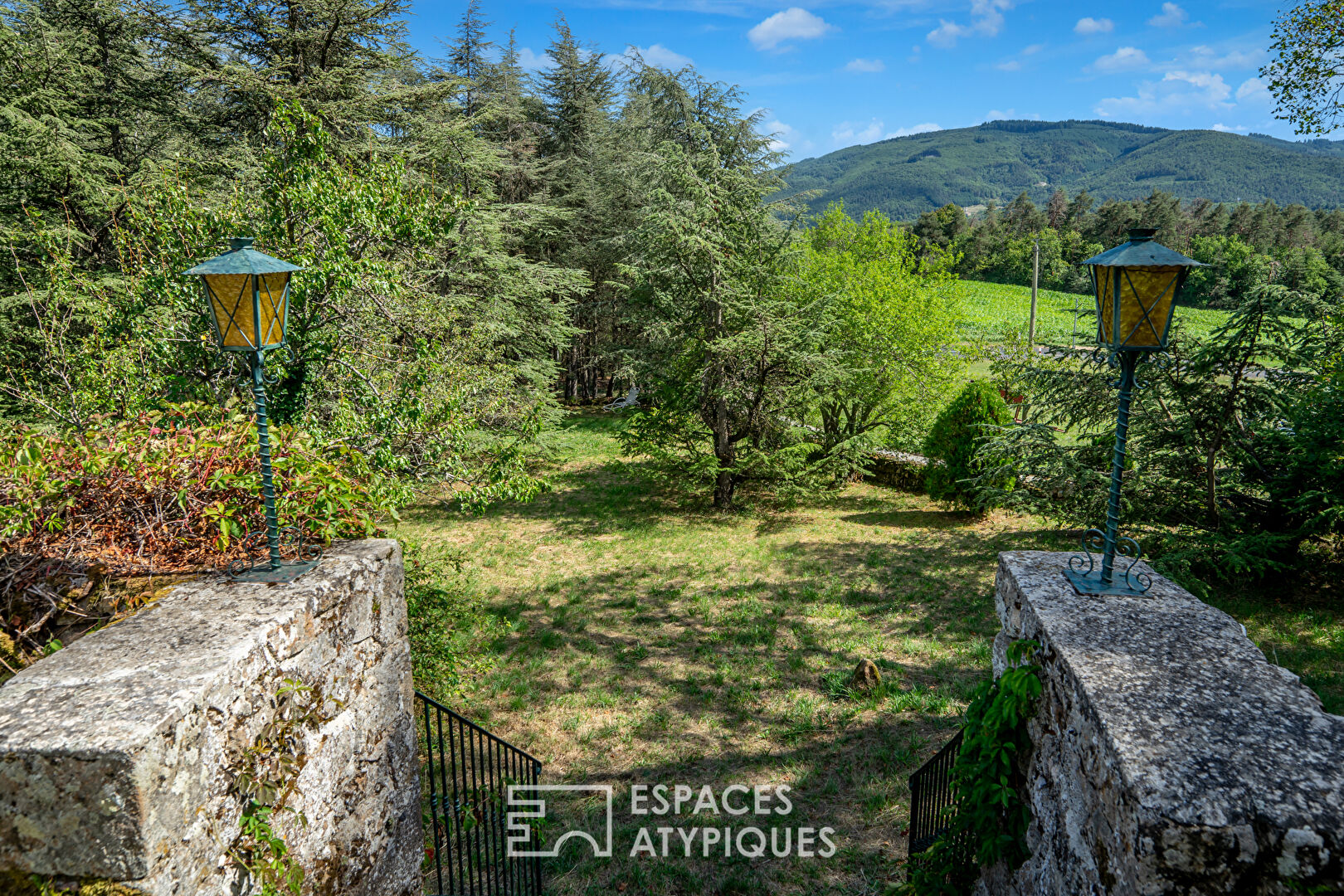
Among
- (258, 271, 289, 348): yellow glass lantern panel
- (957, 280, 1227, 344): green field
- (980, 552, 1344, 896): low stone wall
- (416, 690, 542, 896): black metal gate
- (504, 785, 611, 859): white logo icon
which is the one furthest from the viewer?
(957, 280, 1227, 344): green field

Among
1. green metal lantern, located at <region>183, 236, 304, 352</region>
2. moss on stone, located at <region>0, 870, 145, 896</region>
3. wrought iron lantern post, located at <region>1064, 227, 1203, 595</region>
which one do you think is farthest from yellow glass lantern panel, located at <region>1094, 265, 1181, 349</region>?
moss on stone, located at <region>0, 870, 145, 896</region>

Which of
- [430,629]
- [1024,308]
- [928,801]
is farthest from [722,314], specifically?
[1024,308]

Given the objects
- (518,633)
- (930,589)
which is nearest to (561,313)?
(518,633)

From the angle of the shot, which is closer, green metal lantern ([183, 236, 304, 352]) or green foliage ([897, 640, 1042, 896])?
green foliage ([897, 640, 1042, 896])

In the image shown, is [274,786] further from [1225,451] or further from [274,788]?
[1225,451]

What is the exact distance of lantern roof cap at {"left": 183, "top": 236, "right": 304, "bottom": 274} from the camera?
9.95 ft

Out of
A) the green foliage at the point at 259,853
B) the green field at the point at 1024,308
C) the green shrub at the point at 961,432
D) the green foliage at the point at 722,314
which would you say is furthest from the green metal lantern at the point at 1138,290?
the green field at the point at 1024,308

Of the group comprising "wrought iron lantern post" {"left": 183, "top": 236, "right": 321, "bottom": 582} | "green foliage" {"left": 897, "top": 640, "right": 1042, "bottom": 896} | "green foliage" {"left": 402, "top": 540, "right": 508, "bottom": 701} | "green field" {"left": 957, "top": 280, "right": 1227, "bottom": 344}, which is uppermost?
"green field" {"left": 957, "top": 280, "right": 1227, "bottom": 344}

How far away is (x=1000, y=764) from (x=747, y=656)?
5438mm

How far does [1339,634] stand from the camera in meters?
7.12

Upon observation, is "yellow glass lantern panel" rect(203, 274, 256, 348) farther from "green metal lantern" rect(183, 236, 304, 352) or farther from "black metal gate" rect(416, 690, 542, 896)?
"black metal gate" rect(416, 690, 542, 896)

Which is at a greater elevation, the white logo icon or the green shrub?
the green shrub

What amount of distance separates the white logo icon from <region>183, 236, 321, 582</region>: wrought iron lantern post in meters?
2.84

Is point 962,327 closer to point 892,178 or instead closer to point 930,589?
point 930,589
